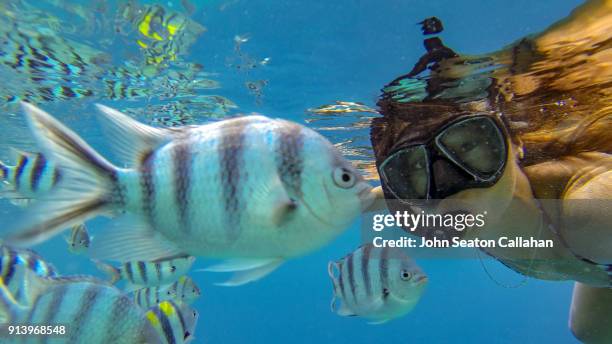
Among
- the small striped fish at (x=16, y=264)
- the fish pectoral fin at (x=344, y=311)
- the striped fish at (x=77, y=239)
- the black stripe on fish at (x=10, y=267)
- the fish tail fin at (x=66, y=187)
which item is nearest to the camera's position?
the fish tail fin at (x=66, y=187)

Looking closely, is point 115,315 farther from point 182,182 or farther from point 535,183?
point 535,183

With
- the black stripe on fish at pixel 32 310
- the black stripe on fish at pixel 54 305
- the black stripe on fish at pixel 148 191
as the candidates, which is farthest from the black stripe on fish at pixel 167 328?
the black stripe on fish at pixel 148 191

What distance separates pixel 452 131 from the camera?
3.26m

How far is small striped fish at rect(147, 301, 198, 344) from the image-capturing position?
4.21m

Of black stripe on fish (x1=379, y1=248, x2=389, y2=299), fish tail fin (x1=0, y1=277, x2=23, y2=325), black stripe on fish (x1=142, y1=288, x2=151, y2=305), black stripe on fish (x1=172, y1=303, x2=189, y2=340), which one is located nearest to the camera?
fish tail fin (x1=0, y1=277, x2=23, y2=325)

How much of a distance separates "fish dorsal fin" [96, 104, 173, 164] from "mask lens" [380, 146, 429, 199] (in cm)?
209

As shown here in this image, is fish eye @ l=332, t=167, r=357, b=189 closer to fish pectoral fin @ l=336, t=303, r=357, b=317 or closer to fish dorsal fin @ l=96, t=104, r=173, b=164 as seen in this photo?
fish dorsal fin @ l=96, t=104, r=173, b=164

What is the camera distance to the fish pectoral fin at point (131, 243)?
5.28 feet

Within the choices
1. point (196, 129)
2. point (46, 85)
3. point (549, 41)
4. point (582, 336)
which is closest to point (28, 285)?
point (196, 129)

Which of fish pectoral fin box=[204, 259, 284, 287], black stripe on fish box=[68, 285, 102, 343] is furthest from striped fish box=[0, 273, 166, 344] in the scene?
fish pectoral fin box=[204, 259, 284, 287]

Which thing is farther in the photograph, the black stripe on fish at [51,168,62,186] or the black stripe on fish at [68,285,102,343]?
the black stripe on fish at [68,285,102,343]

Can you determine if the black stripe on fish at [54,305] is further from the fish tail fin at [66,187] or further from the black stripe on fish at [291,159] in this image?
the black stripe on fish at [291,159]

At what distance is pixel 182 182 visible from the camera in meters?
1.58

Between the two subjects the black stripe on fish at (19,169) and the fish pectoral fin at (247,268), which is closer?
the fish pectoral fin at (247,268)
